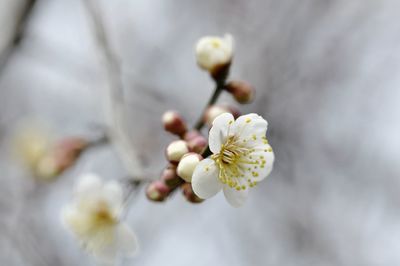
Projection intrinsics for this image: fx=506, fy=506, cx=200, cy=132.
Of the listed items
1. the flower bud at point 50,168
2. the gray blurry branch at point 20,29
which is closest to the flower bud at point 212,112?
the flower bud at point 50,168

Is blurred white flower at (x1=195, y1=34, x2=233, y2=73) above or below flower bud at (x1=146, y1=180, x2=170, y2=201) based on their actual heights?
above

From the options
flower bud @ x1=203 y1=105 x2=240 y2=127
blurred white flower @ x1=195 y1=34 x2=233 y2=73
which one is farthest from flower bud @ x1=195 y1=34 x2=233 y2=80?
flower bud @ x1=203 y1=105 x2=240 y2=127

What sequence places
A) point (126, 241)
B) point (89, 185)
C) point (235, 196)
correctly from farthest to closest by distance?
point (89, 185) < point (126, 241) < point (235, 196)

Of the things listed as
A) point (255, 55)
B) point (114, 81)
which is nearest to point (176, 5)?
point (255, 55)

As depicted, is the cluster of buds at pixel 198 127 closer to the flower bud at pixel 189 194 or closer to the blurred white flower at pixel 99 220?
the flower bud at pixel 189 194

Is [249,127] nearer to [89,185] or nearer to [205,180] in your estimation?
[205,180]

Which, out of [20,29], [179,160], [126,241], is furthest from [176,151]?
[20,29]

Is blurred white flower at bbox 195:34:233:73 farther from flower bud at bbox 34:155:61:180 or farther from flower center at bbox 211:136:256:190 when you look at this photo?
flower bud at bbox 34:155:61:180
